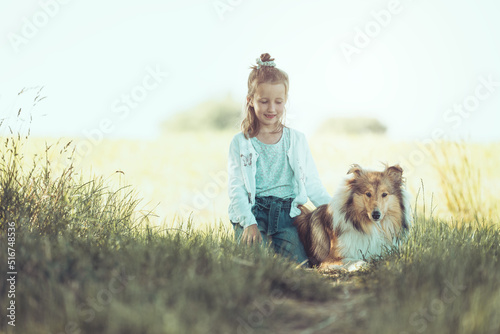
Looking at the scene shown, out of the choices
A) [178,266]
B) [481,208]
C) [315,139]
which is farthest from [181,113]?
[178,266]

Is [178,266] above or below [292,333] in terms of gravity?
above

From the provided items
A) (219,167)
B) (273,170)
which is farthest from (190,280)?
(219,167)

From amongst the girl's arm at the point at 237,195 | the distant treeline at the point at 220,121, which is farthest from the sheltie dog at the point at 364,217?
the distant treeline at the point at 220,121

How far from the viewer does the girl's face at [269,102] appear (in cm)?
514

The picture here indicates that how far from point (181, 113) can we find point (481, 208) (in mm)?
31950

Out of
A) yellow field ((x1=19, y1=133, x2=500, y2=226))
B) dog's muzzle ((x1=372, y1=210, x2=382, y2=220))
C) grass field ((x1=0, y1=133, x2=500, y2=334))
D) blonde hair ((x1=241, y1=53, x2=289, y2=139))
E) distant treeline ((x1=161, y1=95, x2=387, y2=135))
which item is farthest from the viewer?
distant treeline ((x1=161, y1=95, x2=387, y2=135))

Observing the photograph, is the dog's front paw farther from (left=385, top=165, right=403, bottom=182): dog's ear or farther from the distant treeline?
the distant treeline

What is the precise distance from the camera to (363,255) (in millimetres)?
4504

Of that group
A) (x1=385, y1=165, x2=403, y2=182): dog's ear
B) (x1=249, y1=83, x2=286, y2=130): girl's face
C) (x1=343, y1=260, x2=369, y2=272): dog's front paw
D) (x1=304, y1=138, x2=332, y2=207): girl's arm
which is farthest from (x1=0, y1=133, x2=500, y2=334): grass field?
(x1=249, y1=83, x2=286, y2=130): girl's face

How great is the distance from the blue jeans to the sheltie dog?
12.2 inches

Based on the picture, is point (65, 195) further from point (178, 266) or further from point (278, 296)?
point (278, 296)

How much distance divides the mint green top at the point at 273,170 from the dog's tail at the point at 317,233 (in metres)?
0.44

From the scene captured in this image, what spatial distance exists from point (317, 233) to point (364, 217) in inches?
22.0

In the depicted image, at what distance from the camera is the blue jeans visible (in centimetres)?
505
